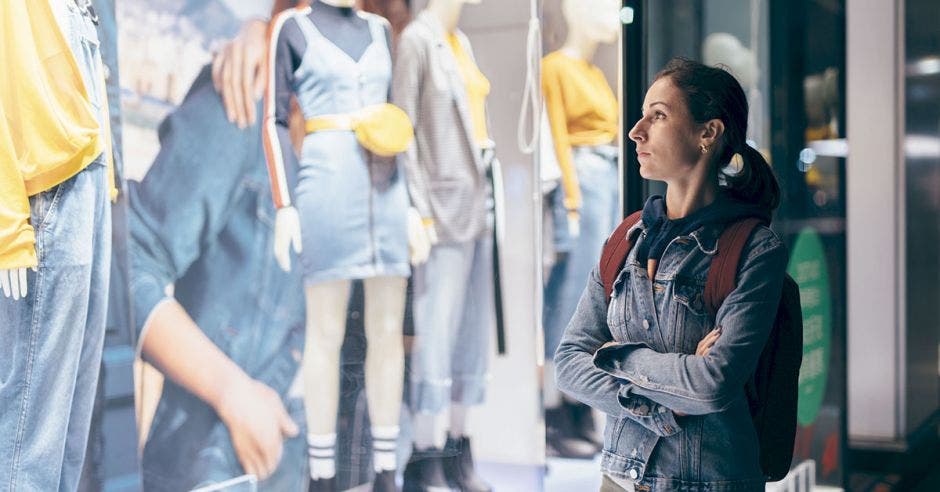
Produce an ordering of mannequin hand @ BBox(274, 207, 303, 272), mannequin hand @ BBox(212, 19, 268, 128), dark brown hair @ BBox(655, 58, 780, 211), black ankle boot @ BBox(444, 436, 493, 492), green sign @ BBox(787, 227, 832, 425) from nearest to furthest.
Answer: dark brown hair @ BBox(655, 58, 780, 211), mannequin hand @ BBox(212, 19, 268, 128), mannequin hand @ BBox(274, 207, 303, 272), black ankle boot @ BBox(444, 436, 493, 492), green sign @ BBox(787, 227, 832, 425)

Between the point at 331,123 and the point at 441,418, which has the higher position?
the point at 331,123

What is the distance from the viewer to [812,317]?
15.7 ft

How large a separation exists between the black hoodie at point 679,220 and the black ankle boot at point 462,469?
2.18m

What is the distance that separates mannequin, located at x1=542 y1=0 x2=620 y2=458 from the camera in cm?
414

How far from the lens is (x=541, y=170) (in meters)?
4.09

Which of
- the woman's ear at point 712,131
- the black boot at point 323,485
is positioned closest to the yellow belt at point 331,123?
the black boot at point 323,485

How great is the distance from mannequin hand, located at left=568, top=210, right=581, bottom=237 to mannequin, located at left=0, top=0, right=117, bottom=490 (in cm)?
208

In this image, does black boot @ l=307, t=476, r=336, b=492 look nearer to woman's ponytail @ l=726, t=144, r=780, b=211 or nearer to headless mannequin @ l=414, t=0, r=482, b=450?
headless mannequin @ l=414, t=0, r=482, b=450

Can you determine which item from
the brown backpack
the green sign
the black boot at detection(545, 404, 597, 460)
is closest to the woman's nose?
the brown backpack

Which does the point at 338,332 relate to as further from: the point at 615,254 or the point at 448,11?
the point at 615,254

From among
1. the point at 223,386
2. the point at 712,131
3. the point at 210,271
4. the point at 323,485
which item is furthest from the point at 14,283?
the point at 712,131

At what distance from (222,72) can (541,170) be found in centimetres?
142

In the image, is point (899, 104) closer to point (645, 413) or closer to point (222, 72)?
point (222, 72)

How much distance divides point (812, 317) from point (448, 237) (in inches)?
75.3
